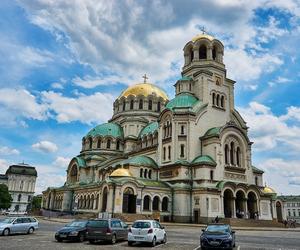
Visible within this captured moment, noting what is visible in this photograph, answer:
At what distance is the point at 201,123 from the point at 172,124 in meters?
4.85

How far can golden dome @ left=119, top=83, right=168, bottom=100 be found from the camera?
73375 mm

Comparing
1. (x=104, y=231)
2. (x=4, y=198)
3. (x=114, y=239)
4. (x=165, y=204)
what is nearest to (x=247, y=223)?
(x=165, y=204)

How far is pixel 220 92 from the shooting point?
57094mm

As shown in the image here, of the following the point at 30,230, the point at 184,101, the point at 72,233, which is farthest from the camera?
the point at 184,101

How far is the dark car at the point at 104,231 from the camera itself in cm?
1856

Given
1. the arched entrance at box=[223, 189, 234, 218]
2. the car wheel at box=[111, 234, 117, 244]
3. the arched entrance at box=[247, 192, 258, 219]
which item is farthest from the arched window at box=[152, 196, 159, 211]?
the car wheel at box=[111, 234, 117, 244]

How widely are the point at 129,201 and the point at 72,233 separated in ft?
89.7

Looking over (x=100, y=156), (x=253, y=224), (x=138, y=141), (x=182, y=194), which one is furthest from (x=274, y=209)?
(x=100, y=156)

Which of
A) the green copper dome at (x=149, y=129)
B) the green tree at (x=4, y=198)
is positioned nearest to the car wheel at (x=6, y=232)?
the green copper dome at (x=149, y=129)

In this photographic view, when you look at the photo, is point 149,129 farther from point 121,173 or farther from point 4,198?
point 4,198

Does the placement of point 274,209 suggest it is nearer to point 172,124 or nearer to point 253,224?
point 253,224

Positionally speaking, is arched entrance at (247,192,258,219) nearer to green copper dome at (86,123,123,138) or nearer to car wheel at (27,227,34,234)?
green copper dome at (86,123,123,138)

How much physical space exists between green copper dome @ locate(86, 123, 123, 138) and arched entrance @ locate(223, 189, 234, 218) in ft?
92.2

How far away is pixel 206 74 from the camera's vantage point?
56031mm
